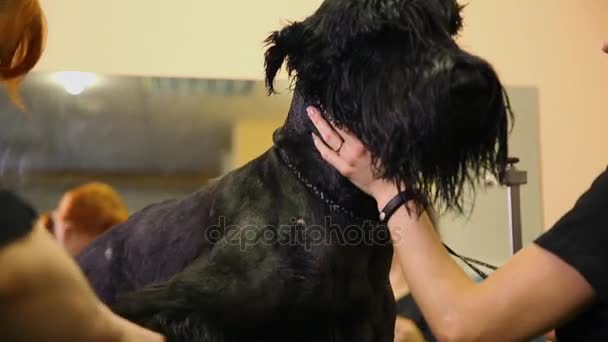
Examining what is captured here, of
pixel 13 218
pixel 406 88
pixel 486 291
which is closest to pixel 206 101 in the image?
pixel 406 88

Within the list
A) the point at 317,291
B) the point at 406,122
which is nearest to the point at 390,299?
the point at 317,291

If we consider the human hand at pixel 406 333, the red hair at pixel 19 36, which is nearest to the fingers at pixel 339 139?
the red hair at pixel 19 36

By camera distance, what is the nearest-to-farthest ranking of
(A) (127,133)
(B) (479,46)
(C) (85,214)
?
1. (C) (85,214)
2. (A) (127,133)
3. (B) (479,46)

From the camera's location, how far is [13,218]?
0.58 meters

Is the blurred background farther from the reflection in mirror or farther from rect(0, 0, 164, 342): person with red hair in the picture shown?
rect(0, 0, 164, 342): person with red hair

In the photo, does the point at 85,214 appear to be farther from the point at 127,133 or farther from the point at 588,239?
the point at 588,239

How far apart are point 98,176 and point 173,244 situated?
96cm

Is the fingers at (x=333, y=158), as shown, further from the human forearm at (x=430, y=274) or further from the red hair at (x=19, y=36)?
the red hair at (x=19, y=36)

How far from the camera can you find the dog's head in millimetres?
962

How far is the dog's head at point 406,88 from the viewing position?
0.96 metres

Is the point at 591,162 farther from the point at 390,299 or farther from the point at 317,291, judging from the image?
the point at 317,291

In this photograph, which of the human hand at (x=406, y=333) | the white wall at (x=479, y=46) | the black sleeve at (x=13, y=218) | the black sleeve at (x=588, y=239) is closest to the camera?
the black sleeve at (x=13, y=218)

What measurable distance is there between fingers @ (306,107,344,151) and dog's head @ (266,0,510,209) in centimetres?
1

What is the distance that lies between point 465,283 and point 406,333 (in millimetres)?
442
